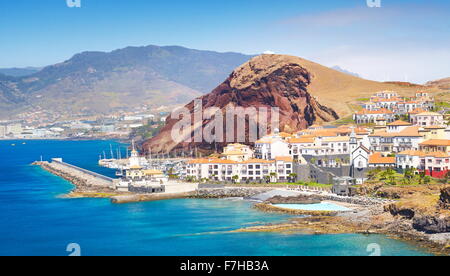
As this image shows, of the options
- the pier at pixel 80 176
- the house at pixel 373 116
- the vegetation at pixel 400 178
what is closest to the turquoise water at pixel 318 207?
the vegetation at pixel 400 178

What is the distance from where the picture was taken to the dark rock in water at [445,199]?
1528 inches

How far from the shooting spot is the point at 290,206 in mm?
49062

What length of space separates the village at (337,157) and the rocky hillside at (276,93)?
12477mm

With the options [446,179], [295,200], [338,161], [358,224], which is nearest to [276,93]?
[338,161]

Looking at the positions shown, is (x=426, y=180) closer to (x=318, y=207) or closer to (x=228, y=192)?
(x=318, y=207)

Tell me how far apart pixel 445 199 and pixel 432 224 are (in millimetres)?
1990

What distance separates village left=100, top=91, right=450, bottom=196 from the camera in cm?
5303

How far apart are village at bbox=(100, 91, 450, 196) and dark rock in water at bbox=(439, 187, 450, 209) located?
991 cm

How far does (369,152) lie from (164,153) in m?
45.2

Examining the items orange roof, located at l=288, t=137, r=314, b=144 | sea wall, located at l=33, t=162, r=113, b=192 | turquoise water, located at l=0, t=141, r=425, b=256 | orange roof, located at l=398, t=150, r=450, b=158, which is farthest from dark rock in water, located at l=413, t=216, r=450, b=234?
sea wall, located at l=33, t=162, r=113, b=192

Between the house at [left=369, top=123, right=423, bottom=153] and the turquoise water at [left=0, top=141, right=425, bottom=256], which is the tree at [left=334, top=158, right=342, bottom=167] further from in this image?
the turquoise water at [left=0, top=141, right=425, bottom=256]

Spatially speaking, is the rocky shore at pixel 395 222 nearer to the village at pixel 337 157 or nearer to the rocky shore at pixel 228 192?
the village at pixel 337 157
